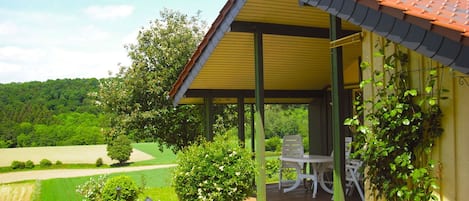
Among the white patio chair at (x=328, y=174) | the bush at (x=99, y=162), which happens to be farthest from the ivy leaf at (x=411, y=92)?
the bush at (x=99, y=162)

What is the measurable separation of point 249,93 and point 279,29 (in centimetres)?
372

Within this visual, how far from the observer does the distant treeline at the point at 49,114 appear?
21.2 m

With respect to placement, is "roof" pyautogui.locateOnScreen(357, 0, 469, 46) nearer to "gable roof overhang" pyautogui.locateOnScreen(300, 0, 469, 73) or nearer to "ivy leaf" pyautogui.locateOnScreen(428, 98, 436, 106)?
"gable roof overhang" pyautogui.locateOnScreen(300, 0, 469, 73)

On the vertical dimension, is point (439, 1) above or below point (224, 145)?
above

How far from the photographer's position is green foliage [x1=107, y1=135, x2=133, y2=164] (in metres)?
21.0

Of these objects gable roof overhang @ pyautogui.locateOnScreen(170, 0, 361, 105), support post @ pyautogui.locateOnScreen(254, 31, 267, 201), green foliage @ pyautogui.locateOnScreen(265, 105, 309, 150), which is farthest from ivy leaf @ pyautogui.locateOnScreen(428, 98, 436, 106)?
green foliage @ pyautogui.locateOnScreen(265, 105, 309, 150)

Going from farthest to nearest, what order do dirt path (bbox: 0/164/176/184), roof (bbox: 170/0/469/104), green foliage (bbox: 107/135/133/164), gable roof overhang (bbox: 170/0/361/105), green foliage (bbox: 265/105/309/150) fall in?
dirt path (bbox: 0/164/176/184) < green foliage (bbox: 265/105/309/150) < green foliage (bbox: 107/135/133/164) < gable roof overhang (bbox: 170/0/361/105) < roof (bbox: 170/0/469/104)

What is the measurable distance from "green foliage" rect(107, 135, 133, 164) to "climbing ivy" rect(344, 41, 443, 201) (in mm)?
17870

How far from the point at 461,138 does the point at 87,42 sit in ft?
105

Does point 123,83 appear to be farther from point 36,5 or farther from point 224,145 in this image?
point 36,5

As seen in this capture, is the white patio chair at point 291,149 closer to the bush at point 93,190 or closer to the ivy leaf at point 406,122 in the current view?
the bush at point 93,190

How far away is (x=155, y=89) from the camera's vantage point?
51.1 feet

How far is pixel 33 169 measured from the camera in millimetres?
24406

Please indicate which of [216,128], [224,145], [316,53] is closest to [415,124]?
[224,145]
